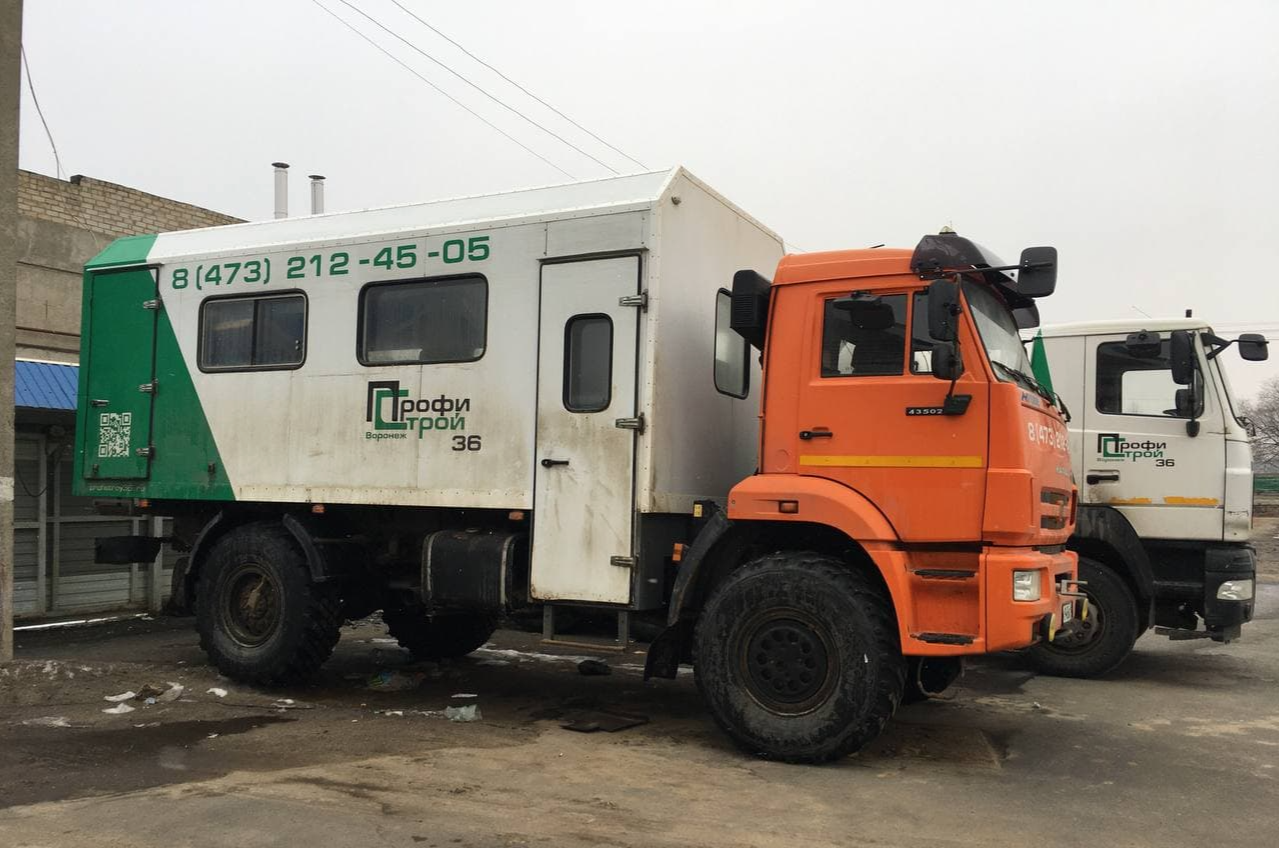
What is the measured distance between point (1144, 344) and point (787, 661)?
16.5 ft

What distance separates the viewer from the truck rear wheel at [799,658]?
571cm

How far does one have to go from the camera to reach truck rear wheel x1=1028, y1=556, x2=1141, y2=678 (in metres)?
8.88

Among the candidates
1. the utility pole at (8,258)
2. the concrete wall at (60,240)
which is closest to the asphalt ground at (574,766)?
the utility pole at (8,258)

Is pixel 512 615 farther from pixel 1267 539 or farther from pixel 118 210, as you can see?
pixel 1267 539

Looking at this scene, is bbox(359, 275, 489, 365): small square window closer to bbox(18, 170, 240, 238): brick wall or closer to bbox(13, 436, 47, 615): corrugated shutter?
bbox(13, 436, 47, 615): corrugated shutter

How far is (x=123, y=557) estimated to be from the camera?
8.83 meters

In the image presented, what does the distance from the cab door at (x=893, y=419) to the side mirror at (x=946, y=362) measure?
0.12 m

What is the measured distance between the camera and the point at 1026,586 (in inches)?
219

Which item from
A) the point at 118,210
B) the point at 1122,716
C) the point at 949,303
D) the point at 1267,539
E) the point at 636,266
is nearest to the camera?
the point at 949,303

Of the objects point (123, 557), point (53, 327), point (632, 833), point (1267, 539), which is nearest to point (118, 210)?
point (53, 327)

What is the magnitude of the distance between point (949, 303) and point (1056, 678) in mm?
5024

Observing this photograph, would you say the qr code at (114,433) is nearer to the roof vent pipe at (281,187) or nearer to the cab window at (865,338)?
the cab window at (865,338)

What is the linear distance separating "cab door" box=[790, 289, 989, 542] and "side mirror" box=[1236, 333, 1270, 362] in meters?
4.55

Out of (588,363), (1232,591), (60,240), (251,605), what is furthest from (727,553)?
(60,240)
